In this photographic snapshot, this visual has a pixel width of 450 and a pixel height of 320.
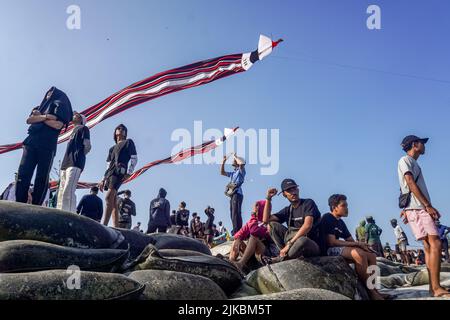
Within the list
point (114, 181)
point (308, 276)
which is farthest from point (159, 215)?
point (308, 276)

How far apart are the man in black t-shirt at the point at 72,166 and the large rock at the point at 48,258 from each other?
92.6 inches

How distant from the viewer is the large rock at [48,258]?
10.7 ft

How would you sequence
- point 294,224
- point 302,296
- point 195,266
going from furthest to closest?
point 294,224 → point 195,266 → point 302,296

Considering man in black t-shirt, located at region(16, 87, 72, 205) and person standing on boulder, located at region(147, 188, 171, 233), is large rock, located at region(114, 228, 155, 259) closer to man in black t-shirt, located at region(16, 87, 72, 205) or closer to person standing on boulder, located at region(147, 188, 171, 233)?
man in black t-shirt, located at region(16, 87, 72, 205)

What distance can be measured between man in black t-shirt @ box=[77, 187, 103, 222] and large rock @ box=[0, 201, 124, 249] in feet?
10.8

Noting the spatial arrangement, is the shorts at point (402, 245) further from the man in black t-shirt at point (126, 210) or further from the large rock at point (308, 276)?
the large rock at point (308, 276)

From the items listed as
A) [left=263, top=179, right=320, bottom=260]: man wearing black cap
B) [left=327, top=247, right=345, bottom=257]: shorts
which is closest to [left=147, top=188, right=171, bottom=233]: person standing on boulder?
[left=263, top=179, right=320, bottom=260]: man wearing black cap

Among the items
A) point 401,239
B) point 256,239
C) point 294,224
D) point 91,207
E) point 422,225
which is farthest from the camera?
point 401,239

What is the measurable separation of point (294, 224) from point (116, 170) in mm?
3220

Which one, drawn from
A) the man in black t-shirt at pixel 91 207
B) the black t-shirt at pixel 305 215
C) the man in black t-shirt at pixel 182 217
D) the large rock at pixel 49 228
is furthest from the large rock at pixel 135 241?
the man in black t-shirt at pixel 182 217

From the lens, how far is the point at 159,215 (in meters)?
9.99

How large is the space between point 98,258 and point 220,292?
3.93ft

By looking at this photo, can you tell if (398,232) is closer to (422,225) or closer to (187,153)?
(187,153)
